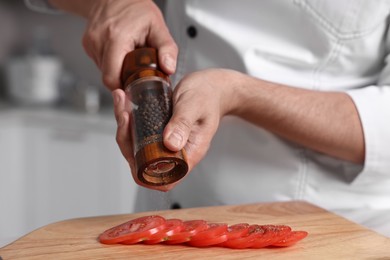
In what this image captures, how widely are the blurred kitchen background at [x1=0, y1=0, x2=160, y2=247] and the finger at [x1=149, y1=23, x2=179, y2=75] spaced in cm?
134

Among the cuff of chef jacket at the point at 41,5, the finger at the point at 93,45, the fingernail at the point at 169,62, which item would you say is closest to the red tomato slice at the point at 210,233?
the fingernail at the point at 169,62

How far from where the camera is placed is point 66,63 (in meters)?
2.80

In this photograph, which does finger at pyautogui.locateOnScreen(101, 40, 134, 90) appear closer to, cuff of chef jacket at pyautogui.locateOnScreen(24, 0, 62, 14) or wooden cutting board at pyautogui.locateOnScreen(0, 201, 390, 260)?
wooden cutting board at pyautogui.locateOnScreen(0, 201, 390, 260)

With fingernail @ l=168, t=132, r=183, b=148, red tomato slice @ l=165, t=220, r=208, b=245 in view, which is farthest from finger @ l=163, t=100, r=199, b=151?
red tomato slice @ l=165, t=220, r=208, b=245

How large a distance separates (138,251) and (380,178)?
0.43 meters

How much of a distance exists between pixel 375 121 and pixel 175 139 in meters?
0.36

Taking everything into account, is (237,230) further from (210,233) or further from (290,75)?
(290,75)

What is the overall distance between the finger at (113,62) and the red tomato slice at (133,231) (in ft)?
0.67

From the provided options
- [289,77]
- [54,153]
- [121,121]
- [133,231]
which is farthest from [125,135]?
[54,153]

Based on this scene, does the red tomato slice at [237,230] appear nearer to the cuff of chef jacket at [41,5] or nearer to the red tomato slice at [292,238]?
the red tomato slice at [292,238]

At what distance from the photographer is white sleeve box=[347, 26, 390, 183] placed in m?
1.07

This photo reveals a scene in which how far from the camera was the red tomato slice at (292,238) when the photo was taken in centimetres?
92

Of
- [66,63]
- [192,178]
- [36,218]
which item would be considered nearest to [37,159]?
[36,218]

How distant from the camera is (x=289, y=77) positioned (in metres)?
1.15
